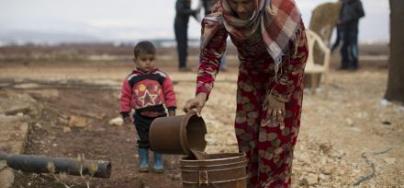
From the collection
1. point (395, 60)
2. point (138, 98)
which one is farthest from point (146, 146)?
point (395, 60)

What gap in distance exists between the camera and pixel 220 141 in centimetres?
649

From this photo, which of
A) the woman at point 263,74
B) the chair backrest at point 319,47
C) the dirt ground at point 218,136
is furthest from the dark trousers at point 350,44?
the woman at point 263,74

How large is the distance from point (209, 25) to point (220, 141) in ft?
10.2

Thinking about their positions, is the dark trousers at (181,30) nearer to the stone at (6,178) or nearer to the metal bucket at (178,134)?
the stone at (6,178)

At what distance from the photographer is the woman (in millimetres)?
3328

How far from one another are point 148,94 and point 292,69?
6.37ft

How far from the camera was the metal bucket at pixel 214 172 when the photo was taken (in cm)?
331

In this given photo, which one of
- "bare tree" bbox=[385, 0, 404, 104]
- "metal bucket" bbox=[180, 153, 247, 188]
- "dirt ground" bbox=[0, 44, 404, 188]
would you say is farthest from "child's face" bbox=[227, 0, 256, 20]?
"bare tree" bbox=[385, 0, 404, 104]

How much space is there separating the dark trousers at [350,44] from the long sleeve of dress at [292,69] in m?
12.0

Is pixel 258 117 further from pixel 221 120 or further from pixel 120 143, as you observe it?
pixel 221 120

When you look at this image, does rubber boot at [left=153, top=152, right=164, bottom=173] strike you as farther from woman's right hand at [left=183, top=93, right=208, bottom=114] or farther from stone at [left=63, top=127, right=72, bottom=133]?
woman's right hand at [left=183, top=93, right=208, bottom=114]

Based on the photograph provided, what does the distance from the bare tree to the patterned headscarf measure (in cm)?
534

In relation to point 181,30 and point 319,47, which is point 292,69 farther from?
point 181,30

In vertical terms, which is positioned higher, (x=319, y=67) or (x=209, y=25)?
(x=209, y=25)
